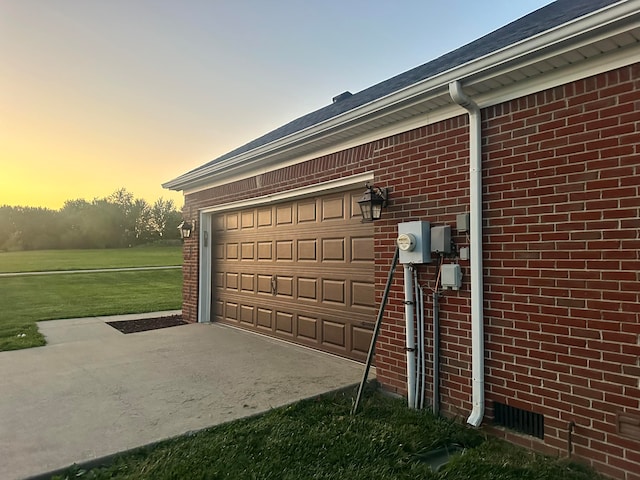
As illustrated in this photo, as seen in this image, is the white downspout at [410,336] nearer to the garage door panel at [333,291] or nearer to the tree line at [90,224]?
the garage door panel at [333,291]

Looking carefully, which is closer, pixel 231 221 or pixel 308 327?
pixel 308 327

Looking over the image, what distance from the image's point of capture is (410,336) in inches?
153

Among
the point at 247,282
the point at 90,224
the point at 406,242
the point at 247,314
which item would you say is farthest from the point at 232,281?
the point at 90,224

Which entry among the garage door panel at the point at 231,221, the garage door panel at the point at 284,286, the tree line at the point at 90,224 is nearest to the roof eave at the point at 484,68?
the garage door panel at the point at 284,286

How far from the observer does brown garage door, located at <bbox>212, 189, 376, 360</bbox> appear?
5031 millimetres

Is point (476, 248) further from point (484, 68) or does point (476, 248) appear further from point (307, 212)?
point (307, 212)

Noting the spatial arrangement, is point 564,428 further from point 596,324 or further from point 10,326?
point 10,326

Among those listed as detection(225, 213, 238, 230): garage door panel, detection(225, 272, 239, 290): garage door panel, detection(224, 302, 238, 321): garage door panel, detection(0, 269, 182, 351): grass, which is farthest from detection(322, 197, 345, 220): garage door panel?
detection(0, 269, 182, 351): grass

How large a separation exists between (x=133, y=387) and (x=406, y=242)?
318cm

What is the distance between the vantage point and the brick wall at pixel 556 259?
8.50 ft

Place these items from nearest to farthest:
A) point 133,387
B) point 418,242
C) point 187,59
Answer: point 418,242, point 133,387, point 187,59

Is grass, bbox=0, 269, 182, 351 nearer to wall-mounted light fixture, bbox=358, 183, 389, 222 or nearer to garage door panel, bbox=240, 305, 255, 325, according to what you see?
garage door panel, bbox=240, 305, 255, 325

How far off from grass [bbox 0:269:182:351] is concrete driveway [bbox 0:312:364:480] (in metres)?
1.85

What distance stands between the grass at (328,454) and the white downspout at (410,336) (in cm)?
35
